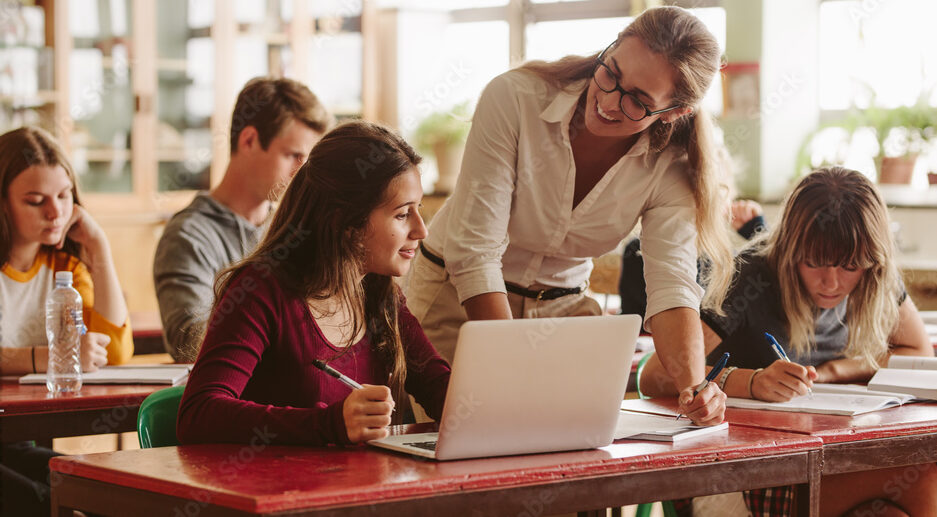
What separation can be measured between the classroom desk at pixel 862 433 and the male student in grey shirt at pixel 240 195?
142cm

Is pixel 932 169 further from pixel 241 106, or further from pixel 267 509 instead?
pixel 267 509

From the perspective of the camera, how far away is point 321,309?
5.55ft

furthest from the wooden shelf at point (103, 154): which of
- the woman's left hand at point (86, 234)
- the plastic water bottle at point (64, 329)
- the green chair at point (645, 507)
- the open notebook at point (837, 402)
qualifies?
the open notebook at point (837, 402)

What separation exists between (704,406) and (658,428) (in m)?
0.09

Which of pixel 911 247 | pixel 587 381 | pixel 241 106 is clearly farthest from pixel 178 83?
pixel 587 381

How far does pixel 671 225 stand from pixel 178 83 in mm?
3770

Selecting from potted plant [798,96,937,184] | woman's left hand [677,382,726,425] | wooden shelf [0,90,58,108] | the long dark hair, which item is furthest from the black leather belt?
wooden shelf [0,90,58,108]

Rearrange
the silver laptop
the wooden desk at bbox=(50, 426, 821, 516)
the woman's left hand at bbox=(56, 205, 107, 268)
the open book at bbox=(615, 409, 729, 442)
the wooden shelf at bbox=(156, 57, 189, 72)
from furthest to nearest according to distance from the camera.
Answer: the wooden shelf at bbox=(156, 57, 189, 72), the woman's left hand at bbox=(56, 205, 107, 268), the open book at bbox=(615, 409, 729, 442), the silver laptop, the wooden desk at bbox=(50, 426, 821, 516)

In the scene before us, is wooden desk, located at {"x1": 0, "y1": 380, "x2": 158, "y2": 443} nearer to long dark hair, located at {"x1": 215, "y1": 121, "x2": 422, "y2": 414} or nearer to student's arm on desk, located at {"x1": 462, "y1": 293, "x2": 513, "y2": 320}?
long dark hair, located at {"x1": 215, "y1": 121, "x2": 422, "y2": 414}

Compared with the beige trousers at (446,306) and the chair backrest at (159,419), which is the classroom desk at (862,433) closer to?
the beige trousers at (446,306)

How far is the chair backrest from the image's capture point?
5.49 feet

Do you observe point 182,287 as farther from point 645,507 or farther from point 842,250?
point 842,250

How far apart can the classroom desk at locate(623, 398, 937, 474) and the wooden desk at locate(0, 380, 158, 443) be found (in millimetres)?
1008

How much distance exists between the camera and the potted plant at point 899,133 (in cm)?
457
